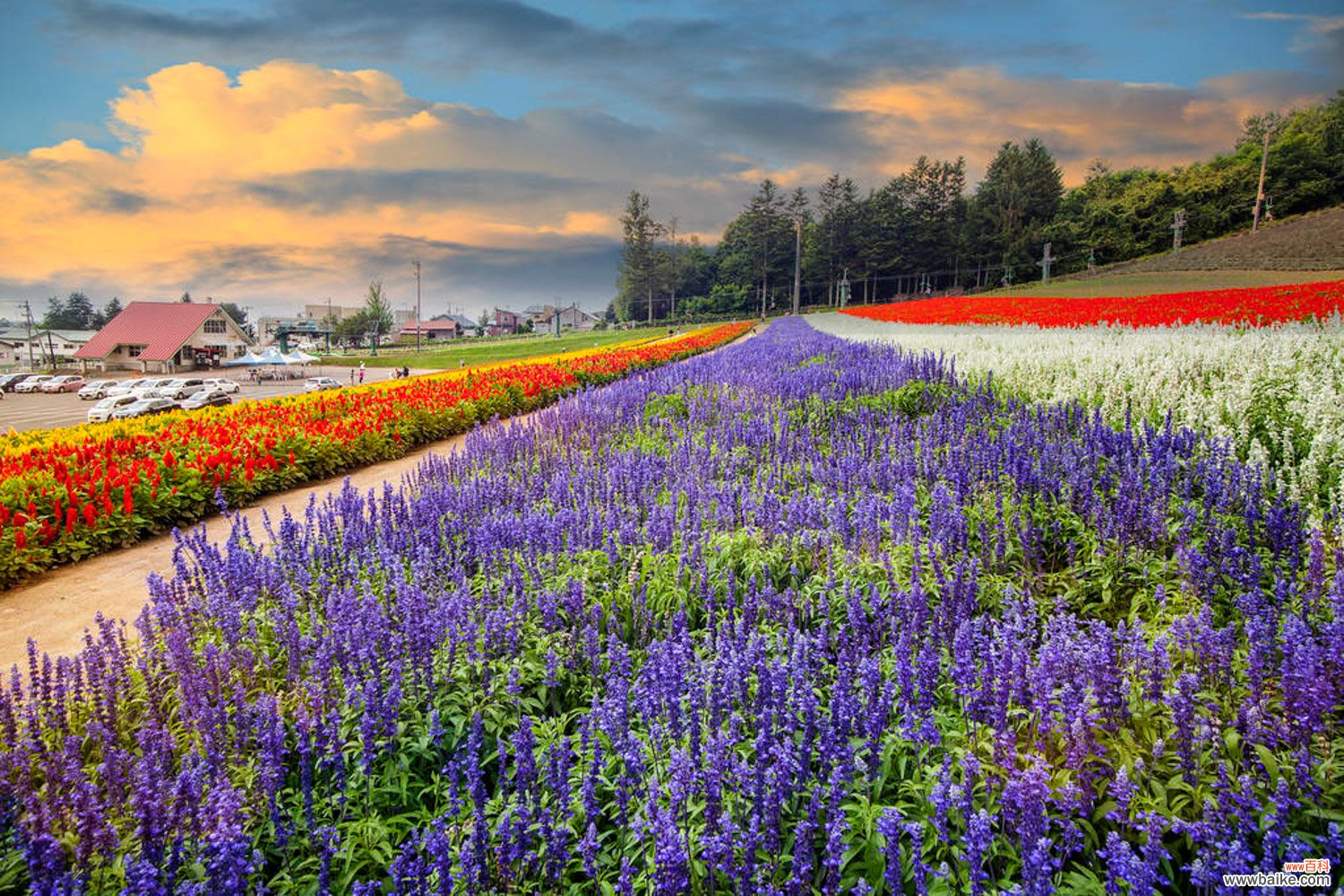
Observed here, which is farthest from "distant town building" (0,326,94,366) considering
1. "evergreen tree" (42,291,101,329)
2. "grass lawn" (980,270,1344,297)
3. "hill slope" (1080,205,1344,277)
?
"hill slope" (1080,205,1344,277)

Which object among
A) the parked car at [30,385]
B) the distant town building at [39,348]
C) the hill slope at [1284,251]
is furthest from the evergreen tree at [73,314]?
the hill slope at [1284,251]

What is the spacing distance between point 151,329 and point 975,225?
97740mm

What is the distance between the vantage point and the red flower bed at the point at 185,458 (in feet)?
22.0

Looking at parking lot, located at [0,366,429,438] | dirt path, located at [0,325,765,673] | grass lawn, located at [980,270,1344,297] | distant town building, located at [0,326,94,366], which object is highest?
distant town building, located at [0,326,94,366]

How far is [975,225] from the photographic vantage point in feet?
275

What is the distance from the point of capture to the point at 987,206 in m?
84.9

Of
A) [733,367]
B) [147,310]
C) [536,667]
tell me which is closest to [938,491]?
[536,667]

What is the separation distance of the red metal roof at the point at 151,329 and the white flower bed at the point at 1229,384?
3090 inches

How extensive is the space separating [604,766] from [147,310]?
Result: 8940 cm

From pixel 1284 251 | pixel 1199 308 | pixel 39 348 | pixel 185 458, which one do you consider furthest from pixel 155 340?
pixel 1284 251

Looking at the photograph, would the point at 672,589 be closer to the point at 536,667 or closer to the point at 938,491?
the point at 536,667

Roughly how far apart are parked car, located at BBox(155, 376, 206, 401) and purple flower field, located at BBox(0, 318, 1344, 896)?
3775cm

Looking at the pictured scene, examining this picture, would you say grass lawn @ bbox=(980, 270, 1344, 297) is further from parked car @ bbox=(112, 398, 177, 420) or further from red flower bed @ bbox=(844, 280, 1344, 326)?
parked car @ bbox=(112, 398, 177, 420)

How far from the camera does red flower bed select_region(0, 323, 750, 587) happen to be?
669cm
